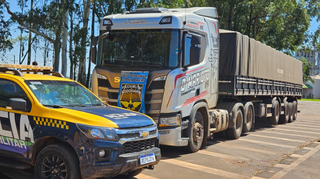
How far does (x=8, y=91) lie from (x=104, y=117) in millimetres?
1820

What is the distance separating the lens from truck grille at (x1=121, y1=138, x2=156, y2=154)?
522cm

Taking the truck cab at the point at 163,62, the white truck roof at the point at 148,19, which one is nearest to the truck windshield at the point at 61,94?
the truck cab at the point at 163,62

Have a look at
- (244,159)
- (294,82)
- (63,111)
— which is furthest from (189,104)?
(294,82)

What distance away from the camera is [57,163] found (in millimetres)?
5074

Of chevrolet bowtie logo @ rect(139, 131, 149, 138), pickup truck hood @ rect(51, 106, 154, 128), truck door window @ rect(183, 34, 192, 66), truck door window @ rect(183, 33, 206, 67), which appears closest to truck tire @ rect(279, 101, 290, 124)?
truck door window @ rect(183, 33, 206, 67)

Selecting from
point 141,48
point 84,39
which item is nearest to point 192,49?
point 141,48

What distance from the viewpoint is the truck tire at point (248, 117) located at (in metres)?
12.6

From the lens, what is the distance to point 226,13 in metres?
30.4

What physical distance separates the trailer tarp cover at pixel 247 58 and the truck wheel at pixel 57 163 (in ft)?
23.1

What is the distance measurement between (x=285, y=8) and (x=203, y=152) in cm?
2242

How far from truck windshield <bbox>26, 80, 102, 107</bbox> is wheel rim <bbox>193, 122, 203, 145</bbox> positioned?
3.17 meters

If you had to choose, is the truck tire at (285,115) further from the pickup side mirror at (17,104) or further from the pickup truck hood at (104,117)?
the pickup side mirror at (17,104)

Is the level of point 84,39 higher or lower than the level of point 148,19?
higher

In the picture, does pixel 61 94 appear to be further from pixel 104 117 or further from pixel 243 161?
pixel 243 161
